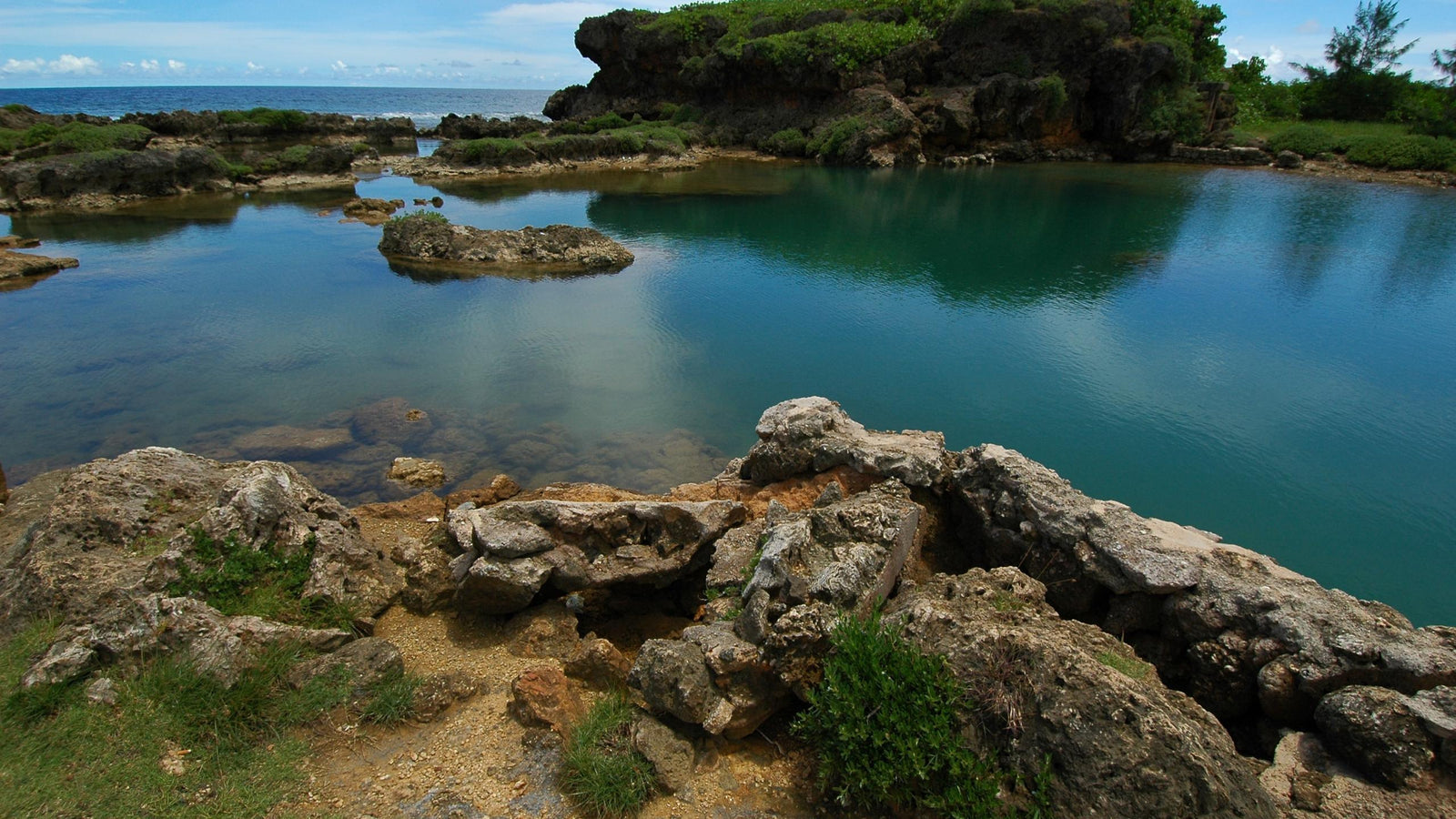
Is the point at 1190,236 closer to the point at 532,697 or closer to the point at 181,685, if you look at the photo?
the point at 532,697

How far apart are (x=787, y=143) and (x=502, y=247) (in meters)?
38.6

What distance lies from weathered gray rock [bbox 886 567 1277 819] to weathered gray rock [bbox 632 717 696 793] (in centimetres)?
214

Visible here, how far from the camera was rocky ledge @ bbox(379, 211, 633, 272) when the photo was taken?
29.2 metres

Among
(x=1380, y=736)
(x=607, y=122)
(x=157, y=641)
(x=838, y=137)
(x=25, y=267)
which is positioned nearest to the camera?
(x=1380, y=736)

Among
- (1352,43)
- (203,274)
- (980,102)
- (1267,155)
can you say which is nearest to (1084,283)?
(203,274)

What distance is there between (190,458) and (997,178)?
Answer: 51.5m

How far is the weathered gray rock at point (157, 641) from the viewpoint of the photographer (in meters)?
6.12

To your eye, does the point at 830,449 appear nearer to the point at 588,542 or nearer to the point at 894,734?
the point at 588,542

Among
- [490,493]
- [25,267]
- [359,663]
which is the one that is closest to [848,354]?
[490,493]

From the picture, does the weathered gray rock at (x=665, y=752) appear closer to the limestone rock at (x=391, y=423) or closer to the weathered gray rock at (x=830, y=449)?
the weathered gray rock at (x=830, y=449)

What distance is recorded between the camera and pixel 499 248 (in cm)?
2991

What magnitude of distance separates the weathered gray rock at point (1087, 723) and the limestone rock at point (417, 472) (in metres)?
10.4

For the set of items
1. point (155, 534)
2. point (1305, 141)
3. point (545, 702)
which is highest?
point (1305, 141)

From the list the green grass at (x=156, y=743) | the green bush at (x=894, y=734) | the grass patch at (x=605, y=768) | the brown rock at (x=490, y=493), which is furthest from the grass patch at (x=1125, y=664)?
the brown rock at (x=490, y=493)
